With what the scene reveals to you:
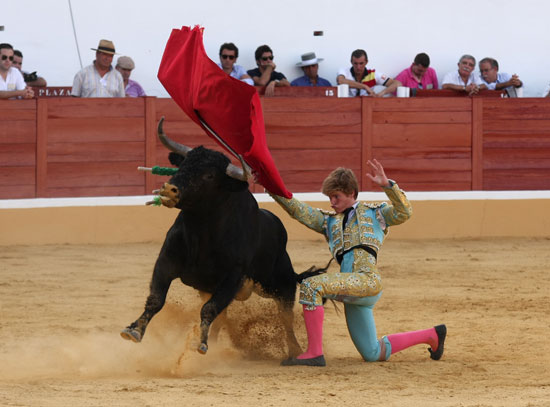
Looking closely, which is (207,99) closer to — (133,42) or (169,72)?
(169,72)

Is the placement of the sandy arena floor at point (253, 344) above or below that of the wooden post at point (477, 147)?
below

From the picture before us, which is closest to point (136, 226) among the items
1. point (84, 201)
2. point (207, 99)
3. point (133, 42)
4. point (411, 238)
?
point (84, 201)

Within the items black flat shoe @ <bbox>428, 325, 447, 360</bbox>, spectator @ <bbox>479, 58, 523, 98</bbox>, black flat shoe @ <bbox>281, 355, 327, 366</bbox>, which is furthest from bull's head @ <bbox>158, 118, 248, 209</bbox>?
spectator @ <bbox>479, 58, 523, 98</bbox>

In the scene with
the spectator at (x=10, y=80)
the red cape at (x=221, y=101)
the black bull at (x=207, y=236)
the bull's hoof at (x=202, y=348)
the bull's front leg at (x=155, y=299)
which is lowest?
the bull's hoof at (x=202, y=348)

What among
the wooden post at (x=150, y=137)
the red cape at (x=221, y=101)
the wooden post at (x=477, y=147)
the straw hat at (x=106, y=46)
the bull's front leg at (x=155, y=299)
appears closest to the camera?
the bull's front leg at (x=155, y=299)

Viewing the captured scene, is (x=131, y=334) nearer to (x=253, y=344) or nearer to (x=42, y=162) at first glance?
(x=253, y=344)

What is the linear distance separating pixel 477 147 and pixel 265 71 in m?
2.11

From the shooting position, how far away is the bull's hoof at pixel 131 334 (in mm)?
3678

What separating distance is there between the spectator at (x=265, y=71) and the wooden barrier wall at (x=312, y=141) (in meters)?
0.21

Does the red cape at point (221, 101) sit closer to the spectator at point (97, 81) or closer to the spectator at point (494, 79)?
the spectator at point (97, 81)

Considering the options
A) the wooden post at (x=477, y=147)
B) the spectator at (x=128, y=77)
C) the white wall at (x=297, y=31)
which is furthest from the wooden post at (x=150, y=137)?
the wooden post at (x=477, y=147)

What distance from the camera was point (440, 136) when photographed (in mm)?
9125

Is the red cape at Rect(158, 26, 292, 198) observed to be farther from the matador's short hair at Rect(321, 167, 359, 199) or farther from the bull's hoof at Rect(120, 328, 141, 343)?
the bull's hoof at Rect(120, 328, 141, 343)

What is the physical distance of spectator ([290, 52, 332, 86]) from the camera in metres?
9.17
